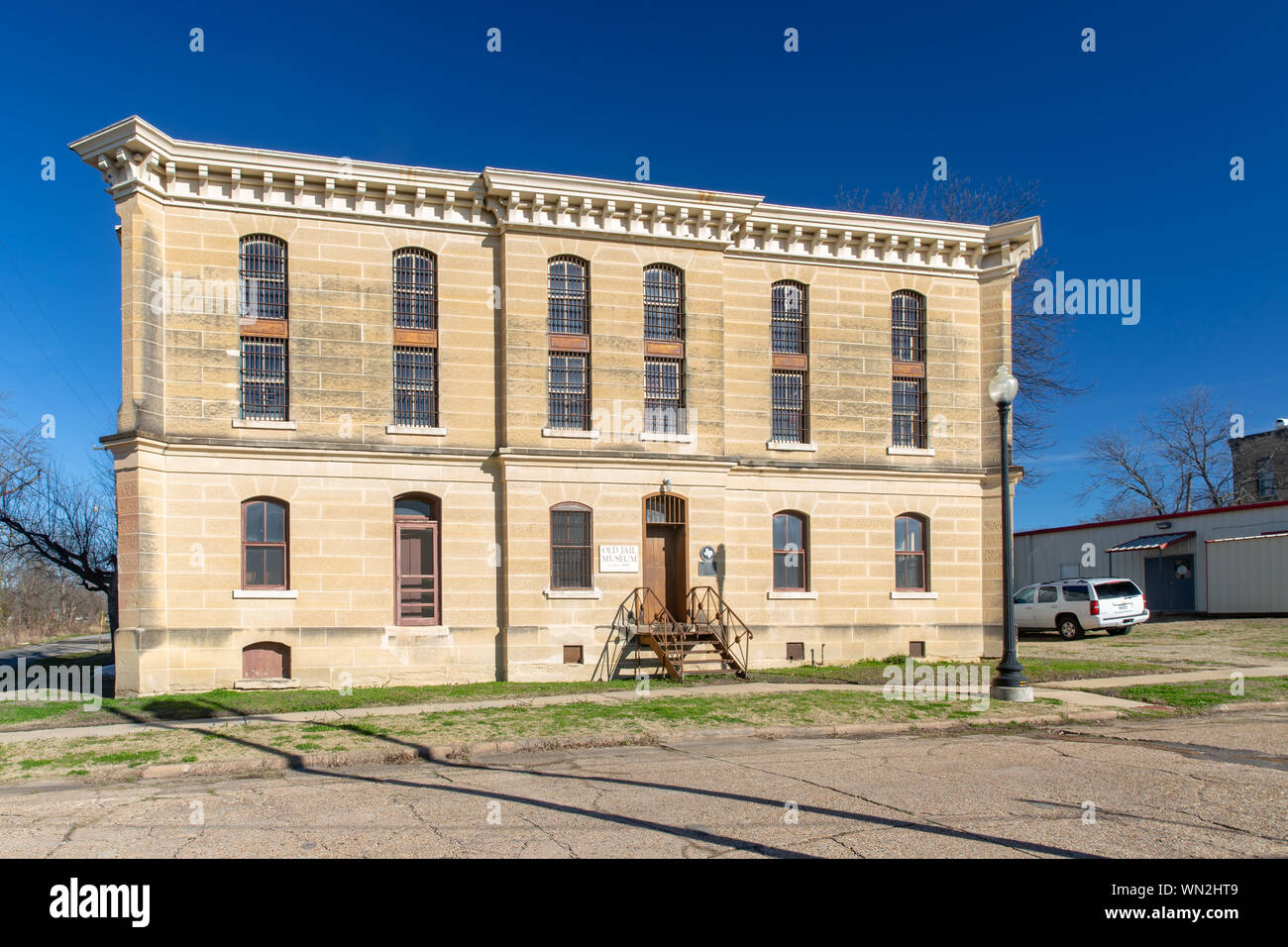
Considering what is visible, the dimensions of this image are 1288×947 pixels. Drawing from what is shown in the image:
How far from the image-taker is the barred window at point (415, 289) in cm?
1953

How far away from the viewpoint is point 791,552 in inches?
856

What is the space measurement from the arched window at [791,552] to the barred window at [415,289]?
29.5 feet

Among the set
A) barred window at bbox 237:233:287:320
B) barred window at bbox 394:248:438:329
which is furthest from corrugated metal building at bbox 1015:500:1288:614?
barred window at bbox 237:233:287:320

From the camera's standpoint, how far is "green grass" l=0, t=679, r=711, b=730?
14492 millimetres

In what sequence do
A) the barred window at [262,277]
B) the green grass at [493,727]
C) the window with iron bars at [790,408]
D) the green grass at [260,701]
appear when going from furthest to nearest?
the window with iron bars at [790,408] → the barred window at [262,277] → the green grass at [260,701] → the green grass at [493,727]

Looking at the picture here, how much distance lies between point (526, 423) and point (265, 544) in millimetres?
5681

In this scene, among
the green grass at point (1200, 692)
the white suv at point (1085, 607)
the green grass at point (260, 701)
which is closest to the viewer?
the green grass at point (260, 701)

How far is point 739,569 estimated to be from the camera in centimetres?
2100

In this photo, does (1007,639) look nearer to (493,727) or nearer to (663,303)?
(493,727)

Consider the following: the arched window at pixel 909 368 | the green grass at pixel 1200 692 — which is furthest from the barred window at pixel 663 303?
the green grass at pixel 1200 692

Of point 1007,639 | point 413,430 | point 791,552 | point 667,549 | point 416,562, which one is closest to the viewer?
point 1007,639

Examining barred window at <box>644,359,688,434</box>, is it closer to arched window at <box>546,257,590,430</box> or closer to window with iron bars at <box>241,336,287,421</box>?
arched window at <box>546,257,590,430</box>

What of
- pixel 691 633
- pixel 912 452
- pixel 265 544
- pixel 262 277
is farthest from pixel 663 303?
pixel 265 544

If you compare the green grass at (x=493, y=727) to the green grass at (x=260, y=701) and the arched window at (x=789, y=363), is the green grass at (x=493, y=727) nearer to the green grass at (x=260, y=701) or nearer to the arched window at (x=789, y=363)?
the green grass at (x=260, y=701)
